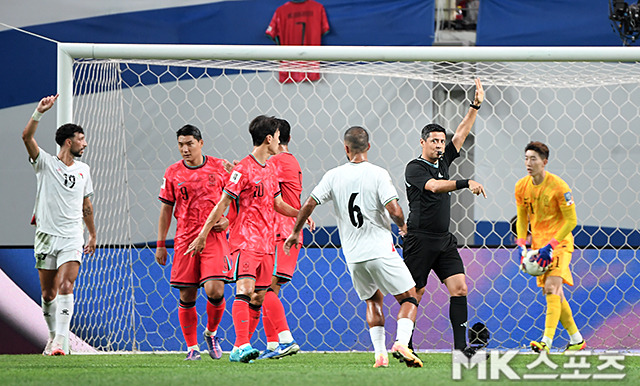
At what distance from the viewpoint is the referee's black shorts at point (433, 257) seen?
5180 millimetres

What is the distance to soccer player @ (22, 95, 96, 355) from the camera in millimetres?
5727

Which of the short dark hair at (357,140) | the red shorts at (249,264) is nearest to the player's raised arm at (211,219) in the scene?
the red shorts at (249,264)

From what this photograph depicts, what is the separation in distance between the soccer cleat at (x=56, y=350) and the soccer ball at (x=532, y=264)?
3.29 metres

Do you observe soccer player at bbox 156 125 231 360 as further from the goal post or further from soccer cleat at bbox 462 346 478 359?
soccer cleat at bbox 462 346 478 359

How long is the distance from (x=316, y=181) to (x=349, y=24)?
192 cm

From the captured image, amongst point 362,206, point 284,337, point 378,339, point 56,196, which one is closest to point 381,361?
point 378,339

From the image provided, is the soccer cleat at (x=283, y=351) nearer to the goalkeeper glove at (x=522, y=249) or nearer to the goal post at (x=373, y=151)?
the goal post at (x=373, y=151)

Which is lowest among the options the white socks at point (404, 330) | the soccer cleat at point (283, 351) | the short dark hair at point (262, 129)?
the soccer cleat at point (283, 351)

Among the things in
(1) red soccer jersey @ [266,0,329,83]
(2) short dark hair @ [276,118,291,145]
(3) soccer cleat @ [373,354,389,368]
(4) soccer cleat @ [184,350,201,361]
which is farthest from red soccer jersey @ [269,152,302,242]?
(1) red soccer jersey @ [266,0,329,83]

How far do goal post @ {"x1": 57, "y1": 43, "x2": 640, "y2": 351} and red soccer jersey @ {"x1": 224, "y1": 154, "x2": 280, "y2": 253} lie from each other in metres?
1.37

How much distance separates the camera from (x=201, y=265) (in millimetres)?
5316

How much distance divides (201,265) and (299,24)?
12.2ft

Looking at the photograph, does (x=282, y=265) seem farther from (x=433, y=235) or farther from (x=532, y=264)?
(x=532, y=264)

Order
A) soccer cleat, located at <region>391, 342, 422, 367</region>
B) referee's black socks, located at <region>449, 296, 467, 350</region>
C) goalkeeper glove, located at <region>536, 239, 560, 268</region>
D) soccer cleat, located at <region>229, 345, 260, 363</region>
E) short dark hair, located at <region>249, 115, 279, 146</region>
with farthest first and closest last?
goalkeeper glove, located at <region>536, 239, 560, 268</region> → referee's black socks, located at <region>449, 296, 467, 350</region> → short dark hair, located at <region>249, 115, 279, 146</region> → soccer cleat, located at <region>229, 345, 260, 363</region> → soccer cleat, located at <region>391, 342, 422, 367</region>
